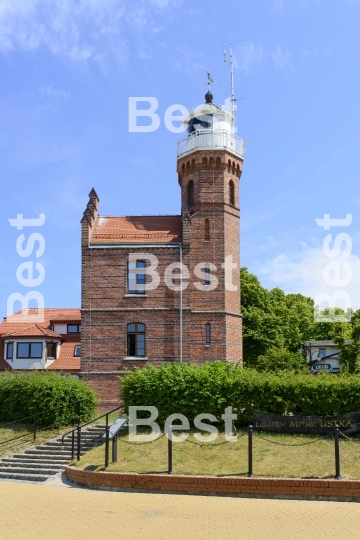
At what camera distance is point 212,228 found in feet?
112

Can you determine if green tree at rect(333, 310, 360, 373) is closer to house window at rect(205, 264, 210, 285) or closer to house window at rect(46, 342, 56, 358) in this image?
house window at rect(205, 264, 210, 285)

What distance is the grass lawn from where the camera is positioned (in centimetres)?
1445

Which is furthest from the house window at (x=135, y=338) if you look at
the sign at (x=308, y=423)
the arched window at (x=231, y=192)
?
the sign at (x=308, y=423)

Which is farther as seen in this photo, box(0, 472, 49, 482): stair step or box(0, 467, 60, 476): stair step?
box(0, 467, 60, 476): stair step

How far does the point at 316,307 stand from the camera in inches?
2680

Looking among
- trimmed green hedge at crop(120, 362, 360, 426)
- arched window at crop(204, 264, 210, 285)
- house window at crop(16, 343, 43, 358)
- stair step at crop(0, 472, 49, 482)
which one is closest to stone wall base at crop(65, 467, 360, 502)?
stair step at crop(0, 472, 49, 482)

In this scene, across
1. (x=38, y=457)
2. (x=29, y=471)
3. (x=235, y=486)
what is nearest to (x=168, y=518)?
(x=235, y=486)

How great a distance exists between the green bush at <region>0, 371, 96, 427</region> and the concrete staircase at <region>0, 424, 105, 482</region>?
196 centimetres

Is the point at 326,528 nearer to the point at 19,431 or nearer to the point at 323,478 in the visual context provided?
the point at 323,478

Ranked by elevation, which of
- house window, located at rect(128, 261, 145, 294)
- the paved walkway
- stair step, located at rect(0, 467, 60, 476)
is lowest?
stair step, located at rect(0, 467, 60, 476)

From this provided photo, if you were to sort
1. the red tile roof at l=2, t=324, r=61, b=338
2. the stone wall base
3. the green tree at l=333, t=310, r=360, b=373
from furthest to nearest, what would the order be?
the green tree at l=333, t=310, r=360, b=373 < the red tile roof at l=2, t=324, r=61, b=338 < the stone wall base

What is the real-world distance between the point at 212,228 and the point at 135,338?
7723 millimetres

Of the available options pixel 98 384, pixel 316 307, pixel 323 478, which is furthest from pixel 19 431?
pixel 316 307

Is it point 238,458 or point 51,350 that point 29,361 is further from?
point 238,458
